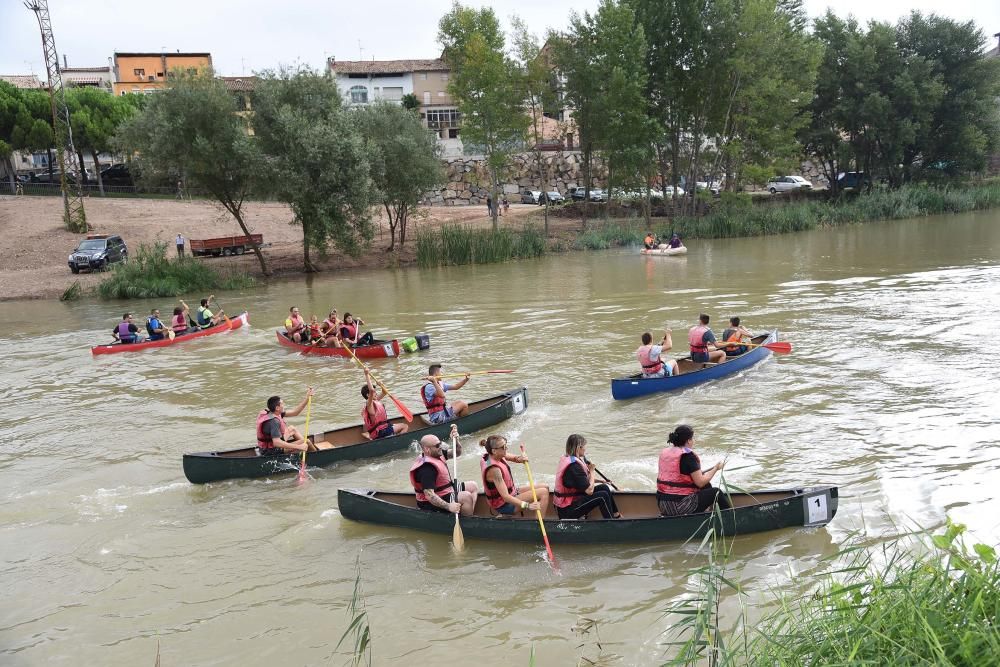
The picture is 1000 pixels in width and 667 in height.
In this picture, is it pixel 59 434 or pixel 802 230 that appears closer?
pixel 59 434

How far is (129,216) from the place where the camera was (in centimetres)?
4344

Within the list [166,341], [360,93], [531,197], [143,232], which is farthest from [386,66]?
[166,341]

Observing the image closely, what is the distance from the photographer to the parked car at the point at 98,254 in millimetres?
33094

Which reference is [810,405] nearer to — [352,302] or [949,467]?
[949,467]

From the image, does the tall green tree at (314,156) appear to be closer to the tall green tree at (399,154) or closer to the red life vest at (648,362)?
the tall green tree at (399,154)

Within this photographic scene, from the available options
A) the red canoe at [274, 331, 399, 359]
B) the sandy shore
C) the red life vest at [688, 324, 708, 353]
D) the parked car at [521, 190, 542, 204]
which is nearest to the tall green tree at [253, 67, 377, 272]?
the sandy shore

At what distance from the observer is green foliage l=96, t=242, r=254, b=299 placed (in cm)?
2981

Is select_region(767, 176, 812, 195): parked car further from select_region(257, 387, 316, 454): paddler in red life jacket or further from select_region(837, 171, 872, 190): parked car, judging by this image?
select_region(257, 387, 316, 454): paddler in red life jacket

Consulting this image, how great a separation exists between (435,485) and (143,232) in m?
36.5

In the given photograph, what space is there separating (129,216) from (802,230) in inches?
1463

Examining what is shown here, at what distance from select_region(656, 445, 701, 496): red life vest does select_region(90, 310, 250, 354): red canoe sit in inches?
663

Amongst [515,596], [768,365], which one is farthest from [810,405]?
[515,596]

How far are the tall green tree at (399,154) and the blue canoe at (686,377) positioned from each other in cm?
2092

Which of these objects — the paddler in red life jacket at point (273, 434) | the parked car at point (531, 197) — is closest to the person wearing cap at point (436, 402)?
the paddler in red life jacket at point (273, 434)
